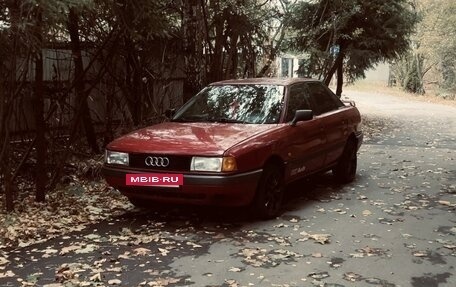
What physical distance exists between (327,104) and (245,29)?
16.2 ft

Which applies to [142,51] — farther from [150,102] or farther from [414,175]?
[414,175]

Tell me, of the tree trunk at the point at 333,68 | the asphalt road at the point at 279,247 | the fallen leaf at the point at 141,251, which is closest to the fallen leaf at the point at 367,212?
the asphalt road at the point at 279,247

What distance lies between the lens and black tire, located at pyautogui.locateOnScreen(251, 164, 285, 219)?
249 inches

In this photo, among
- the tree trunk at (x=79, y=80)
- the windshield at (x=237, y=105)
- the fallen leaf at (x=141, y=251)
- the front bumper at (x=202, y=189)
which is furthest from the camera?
the tree trunk at (x=79, y=80)

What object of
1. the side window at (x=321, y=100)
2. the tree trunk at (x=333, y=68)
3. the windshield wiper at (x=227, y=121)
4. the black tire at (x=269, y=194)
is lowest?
the black tire at (x=269, y=194)

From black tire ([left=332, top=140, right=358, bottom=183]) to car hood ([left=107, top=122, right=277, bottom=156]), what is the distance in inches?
90.8

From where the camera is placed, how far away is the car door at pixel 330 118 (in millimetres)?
7914

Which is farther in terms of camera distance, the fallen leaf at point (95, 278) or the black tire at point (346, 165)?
the black tire at point (346, 165)

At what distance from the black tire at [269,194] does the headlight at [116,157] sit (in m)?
1.51

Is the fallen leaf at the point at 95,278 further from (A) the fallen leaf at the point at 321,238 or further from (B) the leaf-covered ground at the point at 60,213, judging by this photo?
(A) the fallen leaf at the point at 321,238

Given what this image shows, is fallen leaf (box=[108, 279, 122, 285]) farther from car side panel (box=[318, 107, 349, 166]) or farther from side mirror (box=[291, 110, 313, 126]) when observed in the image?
car side panel (box=[318, 107, 349, 166])

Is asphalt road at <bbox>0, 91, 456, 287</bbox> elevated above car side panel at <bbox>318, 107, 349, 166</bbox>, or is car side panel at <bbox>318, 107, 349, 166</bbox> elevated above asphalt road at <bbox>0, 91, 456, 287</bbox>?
car side panel at <bbox>318, 107, 349, 166</bbox>

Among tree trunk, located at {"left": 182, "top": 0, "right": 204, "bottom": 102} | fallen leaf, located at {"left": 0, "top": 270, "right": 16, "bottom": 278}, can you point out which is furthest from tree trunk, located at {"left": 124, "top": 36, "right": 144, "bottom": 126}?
fallen leaf, located at {"left": 0, "top": 270, "right": 16, "bottom": 278}

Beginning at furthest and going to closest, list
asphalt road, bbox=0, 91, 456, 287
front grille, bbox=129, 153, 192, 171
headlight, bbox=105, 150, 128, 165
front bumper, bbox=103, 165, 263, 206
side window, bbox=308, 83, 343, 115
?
A: side window, bbox=308, 83, 343, 115
headlight, bbox=105, 150, 128, 165
front grille, bbox=129, 153, 192, 171
front bumper, bbox=103, 165, 263, 206
asphalt road, bbox=0, 91, 456, 287
